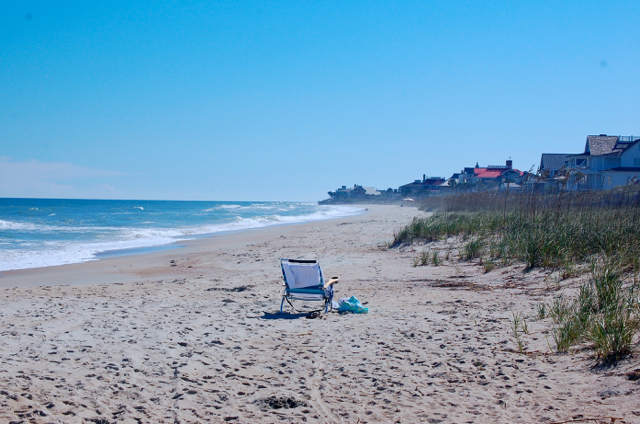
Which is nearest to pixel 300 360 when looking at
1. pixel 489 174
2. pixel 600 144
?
pixel 600 144

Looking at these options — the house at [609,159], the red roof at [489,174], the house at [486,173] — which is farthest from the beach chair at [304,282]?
the red roof at [489,174]

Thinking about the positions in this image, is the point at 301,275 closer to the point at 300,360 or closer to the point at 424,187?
the point at 300,360

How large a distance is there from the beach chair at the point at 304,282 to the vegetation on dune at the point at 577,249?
293cm

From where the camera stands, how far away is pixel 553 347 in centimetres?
437

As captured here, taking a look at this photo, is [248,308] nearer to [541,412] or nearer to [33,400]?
[33,400]

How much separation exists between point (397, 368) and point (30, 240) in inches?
804

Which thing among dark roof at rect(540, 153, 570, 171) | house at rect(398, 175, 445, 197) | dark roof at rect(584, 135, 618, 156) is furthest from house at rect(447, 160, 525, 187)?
dark roof at rect(584, 135, 618, 156)

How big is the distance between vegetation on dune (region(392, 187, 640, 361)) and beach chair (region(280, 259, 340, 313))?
2.93 meters

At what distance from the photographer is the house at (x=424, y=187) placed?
295 ft

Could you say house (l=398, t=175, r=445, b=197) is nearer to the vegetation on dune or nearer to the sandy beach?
the vegetation on dune

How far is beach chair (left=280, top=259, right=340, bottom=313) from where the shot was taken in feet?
23.2

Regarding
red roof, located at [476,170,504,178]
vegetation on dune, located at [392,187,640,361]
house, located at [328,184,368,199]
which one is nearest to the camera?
vegetation on dune, located at [392,187,640,361]

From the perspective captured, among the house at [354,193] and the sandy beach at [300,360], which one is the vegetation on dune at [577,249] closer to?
the sandy beach at [300,360]

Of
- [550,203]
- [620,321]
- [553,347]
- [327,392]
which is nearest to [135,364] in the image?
[327,392]
